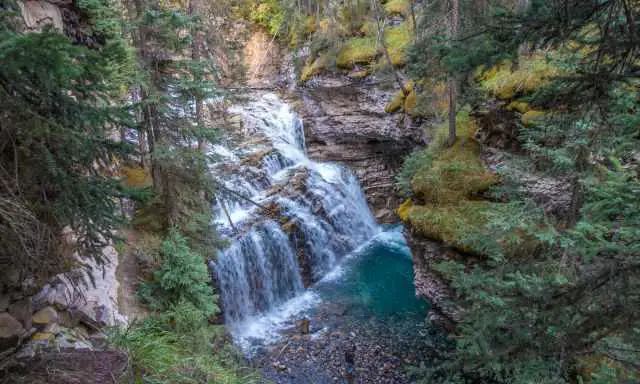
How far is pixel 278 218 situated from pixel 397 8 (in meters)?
16.8

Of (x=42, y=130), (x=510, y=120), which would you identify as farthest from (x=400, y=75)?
(x=42, y=130)

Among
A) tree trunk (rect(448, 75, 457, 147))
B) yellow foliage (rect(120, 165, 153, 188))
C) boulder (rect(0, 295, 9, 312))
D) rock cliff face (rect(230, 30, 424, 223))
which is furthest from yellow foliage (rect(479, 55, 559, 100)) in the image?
boulder (rect(0, 295, 9, 312))

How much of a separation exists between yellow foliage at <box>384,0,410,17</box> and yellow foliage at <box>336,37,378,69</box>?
3491 mm

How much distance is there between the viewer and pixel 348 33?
22.1 meters

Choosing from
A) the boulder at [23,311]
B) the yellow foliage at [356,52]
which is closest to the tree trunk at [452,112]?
the yellow foliage at [356,52]

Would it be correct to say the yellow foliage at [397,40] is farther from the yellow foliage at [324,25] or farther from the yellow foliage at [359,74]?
the yellow foliage at [324,25]

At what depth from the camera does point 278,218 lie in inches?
543

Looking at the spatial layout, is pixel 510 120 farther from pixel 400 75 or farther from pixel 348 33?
pixel 348 33

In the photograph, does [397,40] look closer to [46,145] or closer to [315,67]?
[315,67]

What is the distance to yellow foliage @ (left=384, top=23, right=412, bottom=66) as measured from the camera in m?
19.3

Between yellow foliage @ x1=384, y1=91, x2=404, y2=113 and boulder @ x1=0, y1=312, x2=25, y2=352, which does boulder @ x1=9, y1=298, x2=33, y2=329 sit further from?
yellow foliage @ x1=384, y1=91, x2=404, y2=113

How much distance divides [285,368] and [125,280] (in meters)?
4.30

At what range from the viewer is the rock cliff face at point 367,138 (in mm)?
17875

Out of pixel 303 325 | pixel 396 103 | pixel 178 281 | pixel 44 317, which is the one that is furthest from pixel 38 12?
pixel 396 103
